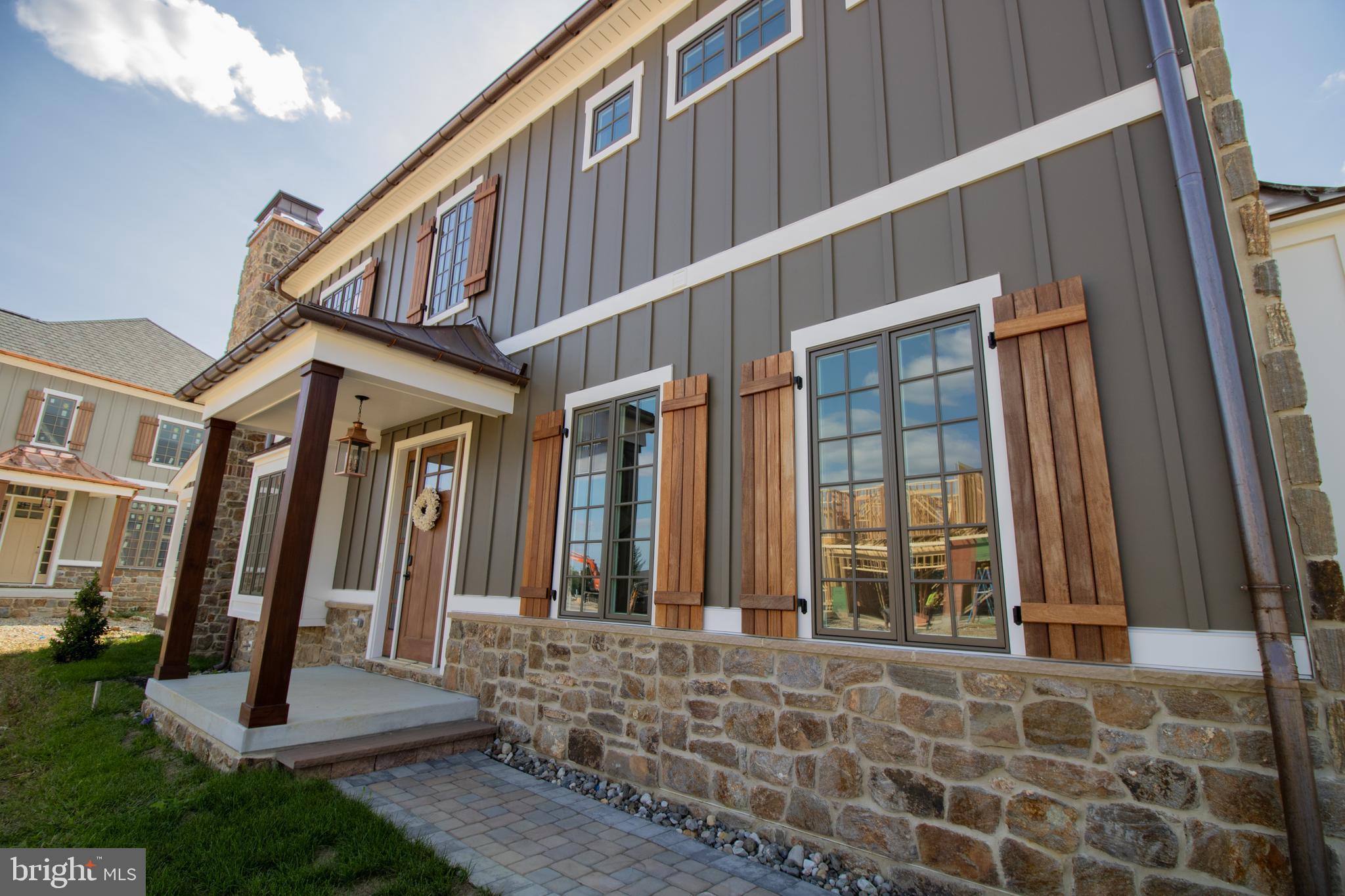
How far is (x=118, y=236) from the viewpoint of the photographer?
53.2 feet

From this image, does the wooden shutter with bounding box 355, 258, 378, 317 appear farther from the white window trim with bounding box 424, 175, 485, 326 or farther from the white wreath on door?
the white wreath on door

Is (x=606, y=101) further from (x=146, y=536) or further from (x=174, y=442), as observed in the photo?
(x=174, y=442)

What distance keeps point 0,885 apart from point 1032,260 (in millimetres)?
5670

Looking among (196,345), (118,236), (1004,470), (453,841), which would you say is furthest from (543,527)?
(196,345)

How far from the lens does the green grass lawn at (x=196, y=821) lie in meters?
2.63

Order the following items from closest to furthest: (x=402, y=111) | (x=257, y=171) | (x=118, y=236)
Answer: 1. (x=402, y=111)
2. (x=257, y=171)
3. (x=118, y=236)

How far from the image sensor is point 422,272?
25.3ft

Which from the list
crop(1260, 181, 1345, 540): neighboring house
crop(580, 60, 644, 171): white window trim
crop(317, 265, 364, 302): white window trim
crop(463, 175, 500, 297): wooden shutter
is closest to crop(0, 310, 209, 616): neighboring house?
crop(317, 265, 364, 302): white window trim

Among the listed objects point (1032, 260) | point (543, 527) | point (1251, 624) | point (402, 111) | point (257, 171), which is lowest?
point (1251, 624)

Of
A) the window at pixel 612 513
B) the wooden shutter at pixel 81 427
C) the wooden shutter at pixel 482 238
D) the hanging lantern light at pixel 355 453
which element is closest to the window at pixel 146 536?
the wooden shutter at pixel 81 427

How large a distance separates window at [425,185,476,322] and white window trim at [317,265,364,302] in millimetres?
2256

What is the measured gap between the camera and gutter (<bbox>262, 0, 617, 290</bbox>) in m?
5.55

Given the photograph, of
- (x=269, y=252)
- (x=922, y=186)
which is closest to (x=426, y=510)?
(x=922, y=186)

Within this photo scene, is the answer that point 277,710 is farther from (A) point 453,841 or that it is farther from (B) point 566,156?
(B) point 566,156
